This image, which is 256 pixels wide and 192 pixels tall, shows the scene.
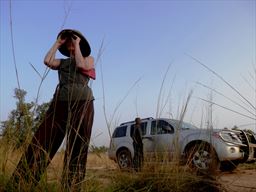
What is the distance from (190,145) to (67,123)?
2342mm

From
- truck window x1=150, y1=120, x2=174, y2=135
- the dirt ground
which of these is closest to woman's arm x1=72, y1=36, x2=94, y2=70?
truck window x1=150, y1=120, x2=174, y2=135

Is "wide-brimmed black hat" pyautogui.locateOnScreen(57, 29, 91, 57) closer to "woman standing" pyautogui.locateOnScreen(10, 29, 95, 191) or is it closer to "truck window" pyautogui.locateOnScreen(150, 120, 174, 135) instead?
"woman standing" pyautogui.locateOnScreen(10, 29, 95, 191)

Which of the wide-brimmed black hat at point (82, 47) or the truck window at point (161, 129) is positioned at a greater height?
the wide-brimmed black hat at point (82, 47)

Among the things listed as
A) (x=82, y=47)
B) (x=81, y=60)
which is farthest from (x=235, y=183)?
(x=81, y=60)

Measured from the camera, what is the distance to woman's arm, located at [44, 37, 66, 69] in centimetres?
304

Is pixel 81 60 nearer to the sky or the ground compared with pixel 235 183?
nearer to the sky

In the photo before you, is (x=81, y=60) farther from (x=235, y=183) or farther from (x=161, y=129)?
(x=161, y=129)

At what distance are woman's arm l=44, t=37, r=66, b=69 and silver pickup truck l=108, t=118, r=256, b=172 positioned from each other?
784 millimetres

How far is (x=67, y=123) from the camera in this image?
263cm

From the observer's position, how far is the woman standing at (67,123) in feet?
8.27

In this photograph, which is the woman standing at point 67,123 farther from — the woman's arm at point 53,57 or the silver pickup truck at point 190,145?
the silver pickup truck at point 190,145

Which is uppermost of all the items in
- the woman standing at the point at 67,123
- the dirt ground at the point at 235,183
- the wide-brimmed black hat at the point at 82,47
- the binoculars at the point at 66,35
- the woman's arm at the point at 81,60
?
the binoculars at the point at 66,35

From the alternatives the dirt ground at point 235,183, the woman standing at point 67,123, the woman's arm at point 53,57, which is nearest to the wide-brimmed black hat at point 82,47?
the woman standing at point 67,123

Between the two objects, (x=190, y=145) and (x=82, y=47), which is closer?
(x=82, y=47)
